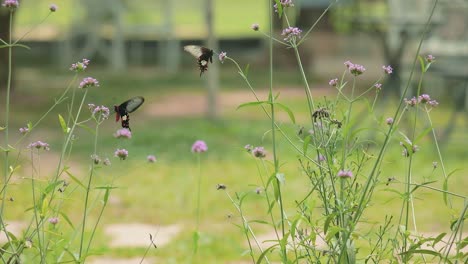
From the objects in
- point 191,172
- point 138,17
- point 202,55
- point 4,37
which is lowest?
point 138,17

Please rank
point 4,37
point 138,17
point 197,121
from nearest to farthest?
point 197,121 < point 4,37 < point 138,17

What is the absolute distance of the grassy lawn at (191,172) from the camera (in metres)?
4.90

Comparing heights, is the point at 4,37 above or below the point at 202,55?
below

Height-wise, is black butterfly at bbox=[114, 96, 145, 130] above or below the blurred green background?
above

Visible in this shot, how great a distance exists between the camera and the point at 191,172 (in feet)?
21.7

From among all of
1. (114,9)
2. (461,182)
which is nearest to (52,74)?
(114,9)

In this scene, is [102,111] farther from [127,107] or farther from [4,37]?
[4,37]

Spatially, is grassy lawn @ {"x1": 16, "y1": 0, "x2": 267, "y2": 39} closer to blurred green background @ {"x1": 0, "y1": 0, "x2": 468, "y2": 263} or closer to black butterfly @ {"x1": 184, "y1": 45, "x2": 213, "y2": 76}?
blurred green background @ {"x1": 0, "y1": 0, "x2": 468, "y2": 263}

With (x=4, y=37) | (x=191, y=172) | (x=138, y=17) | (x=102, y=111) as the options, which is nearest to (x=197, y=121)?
(x=191, y=172)

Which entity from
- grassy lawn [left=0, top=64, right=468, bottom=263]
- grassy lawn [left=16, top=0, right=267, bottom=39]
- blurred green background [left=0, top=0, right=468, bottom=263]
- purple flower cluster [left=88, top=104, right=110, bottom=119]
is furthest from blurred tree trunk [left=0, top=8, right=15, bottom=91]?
purple flower cluster [left=88, top=104, right=110, bottom=119]

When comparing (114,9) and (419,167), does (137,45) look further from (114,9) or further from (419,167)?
(419,167)

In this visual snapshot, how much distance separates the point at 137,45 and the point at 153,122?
7.10 meters

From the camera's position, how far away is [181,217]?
536 cm

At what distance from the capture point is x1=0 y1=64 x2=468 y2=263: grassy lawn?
4.90 meters
